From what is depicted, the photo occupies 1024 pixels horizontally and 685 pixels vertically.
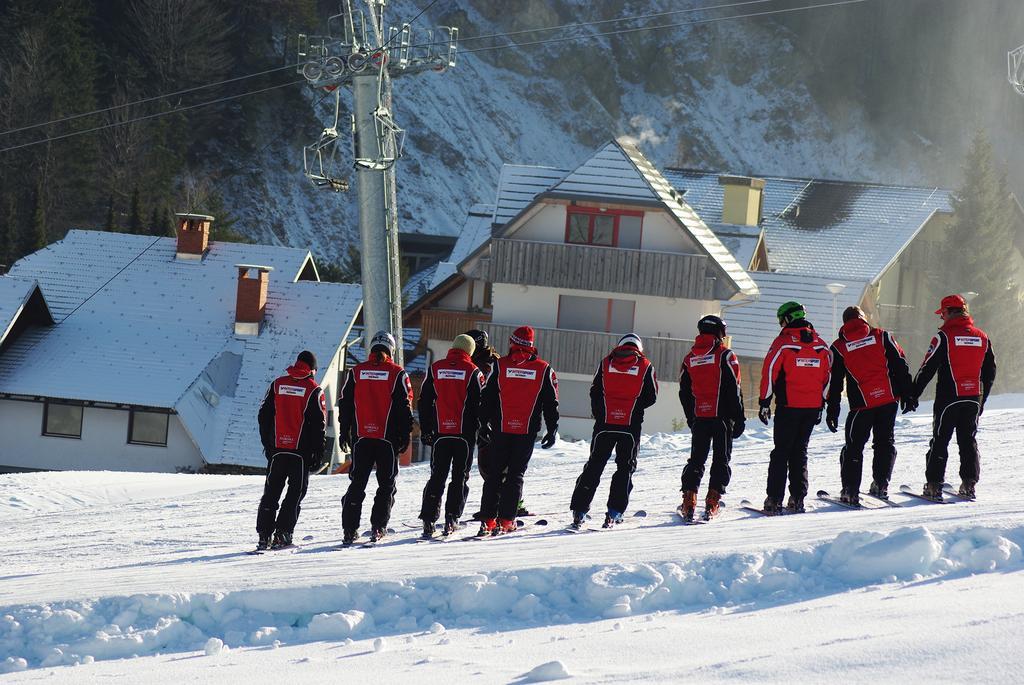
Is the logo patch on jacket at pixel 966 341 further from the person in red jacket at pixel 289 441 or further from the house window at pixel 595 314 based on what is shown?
the house window at pixel 595 314

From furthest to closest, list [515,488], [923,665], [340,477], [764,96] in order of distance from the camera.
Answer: [764,96] → [340,477] → [515,488] → [923,665]

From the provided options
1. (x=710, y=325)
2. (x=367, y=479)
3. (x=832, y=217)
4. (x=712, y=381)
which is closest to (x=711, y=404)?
(x=712, y=381)

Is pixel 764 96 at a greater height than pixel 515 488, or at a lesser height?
greater

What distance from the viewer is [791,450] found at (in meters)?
11.9

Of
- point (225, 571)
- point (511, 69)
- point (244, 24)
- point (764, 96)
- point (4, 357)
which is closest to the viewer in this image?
point (225, 571)

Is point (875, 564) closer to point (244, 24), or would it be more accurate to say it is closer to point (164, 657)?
point (164, 657)

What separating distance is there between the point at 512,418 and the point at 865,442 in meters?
3.06

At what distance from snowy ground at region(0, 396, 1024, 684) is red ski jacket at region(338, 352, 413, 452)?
0.91 metres

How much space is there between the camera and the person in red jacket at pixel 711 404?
38.2 feet

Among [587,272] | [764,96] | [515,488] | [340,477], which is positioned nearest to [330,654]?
[515,488]

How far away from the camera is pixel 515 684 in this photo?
6691mm

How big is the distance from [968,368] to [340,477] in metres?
10.3

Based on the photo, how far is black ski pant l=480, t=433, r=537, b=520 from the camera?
11703 mm

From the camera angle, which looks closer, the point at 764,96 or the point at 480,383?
the point at 480,383
